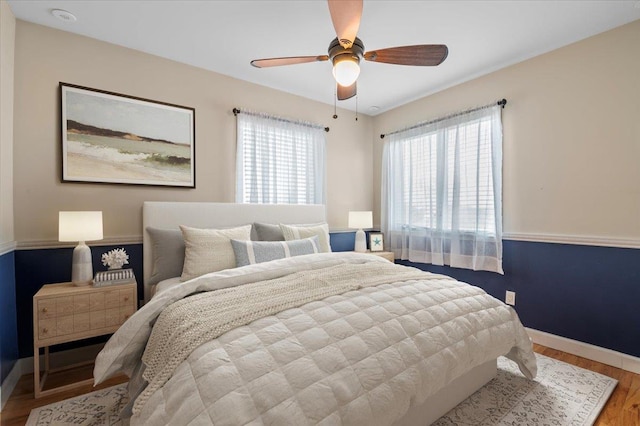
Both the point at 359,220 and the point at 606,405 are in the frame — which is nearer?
the point at 606,405

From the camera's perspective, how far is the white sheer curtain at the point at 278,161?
10.9 ft

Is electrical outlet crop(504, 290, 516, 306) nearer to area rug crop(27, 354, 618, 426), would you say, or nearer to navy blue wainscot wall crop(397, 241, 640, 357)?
navy blue wainscot wall crop(397, 241, 640, 357)

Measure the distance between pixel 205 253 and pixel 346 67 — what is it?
5.77 feet

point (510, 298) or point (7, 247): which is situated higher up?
point (7, 247)

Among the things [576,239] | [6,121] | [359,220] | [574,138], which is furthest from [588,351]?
[6,121]

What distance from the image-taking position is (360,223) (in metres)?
3.91

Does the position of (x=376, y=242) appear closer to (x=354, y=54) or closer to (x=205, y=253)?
(x=205, y=253)

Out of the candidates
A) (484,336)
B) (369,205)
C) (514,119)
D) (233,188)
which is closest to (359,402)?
(484,336)

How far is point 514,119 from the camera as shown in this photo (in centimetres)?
299

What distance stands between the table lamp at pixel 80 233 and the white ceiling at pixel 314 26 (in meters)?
1.53

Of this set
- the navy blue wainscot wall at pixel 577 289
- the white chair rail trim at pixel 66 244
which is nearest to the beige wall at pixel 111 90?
the white chair rail trim at pixel 66 244

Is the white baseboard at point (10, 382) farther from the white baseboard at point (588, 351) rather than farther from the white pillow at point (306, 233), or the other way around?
the white baseboard at point (588, 351)

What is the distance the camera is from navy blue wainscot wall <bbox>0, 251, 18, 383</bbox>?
1.98 m

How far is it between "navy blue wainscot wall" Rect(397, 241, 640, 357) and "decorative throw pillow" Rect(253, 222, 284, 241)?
89.5 inches
